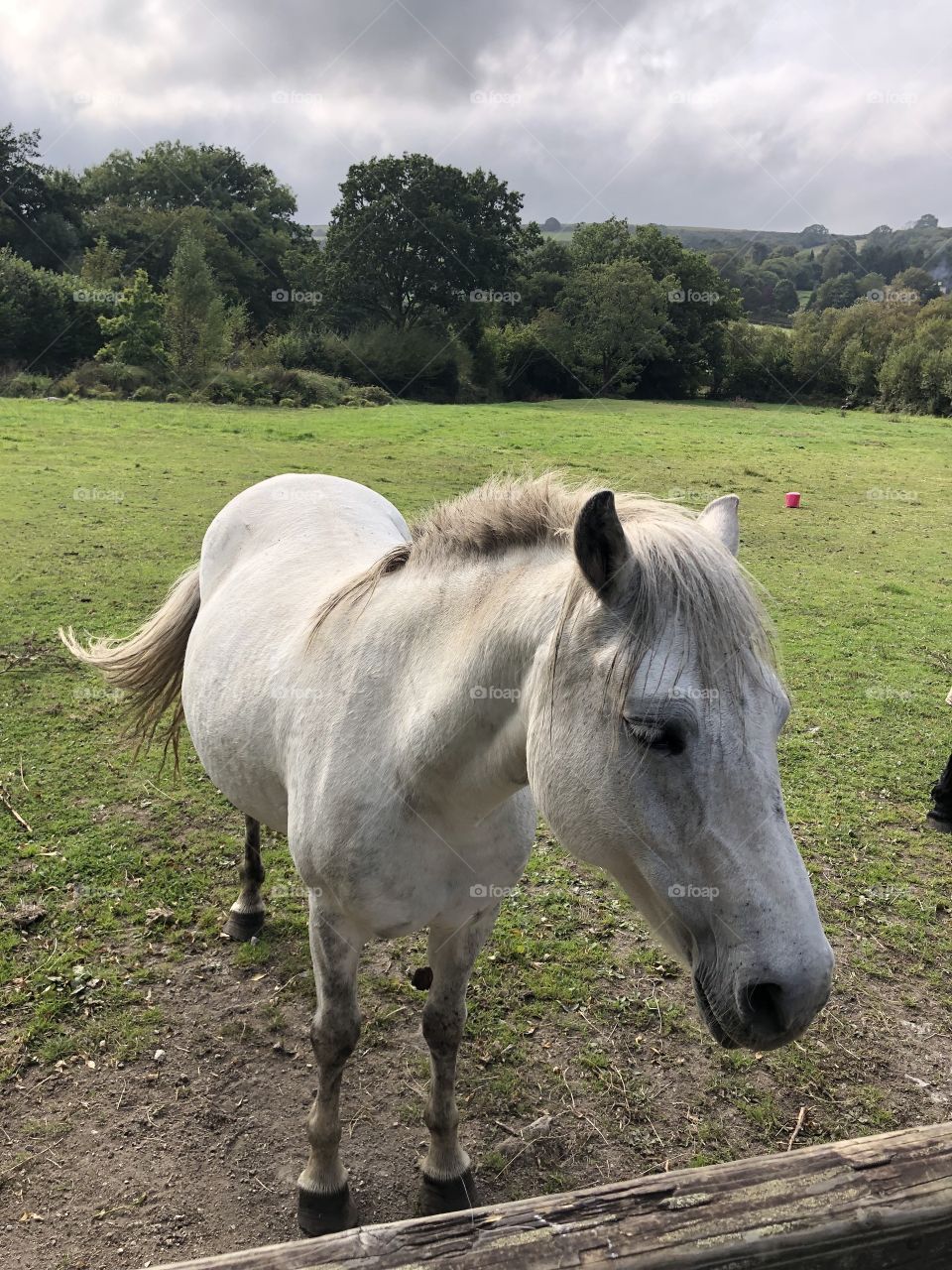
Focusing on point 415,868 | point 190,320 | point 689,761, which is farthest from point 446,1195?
point 190,320

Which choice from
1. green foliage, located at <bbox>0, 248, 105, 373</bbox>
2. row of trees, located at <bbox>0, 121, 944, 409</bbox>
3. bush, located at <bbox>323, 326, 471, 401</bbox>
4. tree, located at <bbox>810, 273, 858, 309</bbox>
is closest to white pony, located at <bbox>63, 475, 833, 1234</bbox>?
row of trees, located at <bbox>0, 121, 944, 409</bbox>

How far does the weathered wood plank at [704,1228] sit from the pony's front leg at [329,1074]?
141cm

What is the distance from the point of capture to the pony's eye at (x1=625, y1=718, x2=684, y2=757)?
145cm

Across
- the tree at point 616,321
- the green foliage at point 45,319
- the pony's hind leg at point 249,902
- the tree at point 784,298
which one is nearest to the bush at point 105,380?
the green foliage at point 45,319

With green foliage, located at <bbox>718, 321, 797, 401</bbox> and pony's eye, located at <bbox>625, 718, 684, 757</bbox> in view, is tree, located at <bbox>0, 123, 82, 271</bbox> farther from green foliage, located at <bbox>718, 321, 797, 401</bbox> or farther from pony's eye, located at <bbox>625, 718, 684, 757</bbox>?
pony's eye, located at <bbox>625, 718, 684, 757</bbox>

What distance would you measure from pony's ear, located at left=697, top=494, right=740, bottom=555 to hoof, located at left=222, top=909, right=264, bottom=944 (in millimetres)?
3051

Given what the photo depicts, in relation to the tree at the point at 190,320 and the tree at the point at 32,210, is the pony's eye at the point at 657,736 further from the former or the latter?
the tree at the point at 32,210

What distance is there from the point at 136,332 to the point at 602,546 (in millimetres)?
30417

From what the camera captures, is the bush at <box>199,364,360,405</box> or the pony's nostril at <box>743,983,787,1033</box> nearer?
the pony's nostril at <box>743,983,787,1033</box>

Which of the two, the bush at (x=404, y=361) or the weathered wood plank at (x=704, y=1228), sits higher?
the bush at (x=404, y=361)

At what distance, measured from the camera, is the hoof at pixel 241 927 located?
3857mm

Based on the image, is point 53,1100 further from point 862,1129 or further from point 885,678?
point 885,678

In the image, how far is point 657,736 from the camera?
146cm

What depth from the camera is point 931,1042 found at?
344 cm
